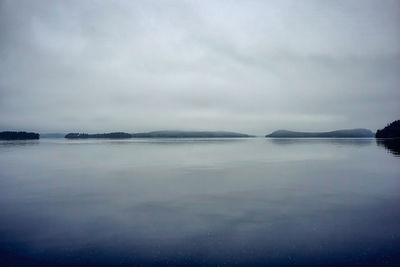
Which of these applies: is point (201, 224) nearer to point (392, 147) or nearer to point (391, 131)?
point (392, 147)

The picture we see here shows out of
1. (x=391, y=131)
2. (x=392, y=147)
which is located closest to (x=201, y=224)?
(x=392, y=147)

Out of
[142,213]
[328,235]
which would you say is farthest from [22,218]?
[328,235]

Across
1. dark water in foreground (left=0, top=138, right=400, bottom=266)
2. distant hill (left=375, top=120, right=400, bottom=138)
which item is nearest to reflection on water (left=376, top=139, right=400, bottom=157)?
dark water in foreground (left=0, top=138, right=400, bottom=266)

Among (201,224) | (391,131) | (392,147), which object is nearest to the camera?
(201,224)

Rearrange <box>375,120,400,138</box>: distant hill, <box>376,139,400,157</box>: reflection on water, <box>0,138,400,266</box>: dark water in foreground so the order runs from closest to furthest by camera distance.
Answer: <box>0,138,400,266</box>: dark water in foreground
<box>376,139,400,157</box>: reflection on water
<box>375,120,400,138</box>: distant hill

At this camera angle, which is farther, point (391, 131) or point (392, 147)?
point (391, 131)

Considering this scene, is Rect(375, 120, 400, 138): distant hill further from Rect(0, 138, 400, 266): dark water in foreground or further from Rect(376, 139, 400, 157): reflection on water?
Rect(0, 138, 400, 266): dark water in foreground

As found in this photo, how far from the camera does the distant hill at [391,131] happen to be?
146m

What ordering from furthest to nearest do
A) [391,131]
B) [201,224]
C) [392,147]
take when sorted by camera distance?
1. [391,131]
2. [392,147]
3. [201,224]

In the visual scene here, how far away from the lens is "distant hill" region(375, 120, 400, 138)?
480 ft

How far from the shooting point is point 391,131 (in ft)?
501

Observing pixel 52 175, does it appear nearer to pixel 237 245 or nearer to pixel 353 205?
pixel 237 245

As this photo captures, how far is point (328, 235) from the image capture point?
7957 millimetres

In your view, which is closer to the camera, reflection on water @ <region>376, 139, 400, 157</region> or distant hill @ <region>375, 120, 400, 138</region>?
reflection on water @ <region>376, 139, 400, 157</region>
